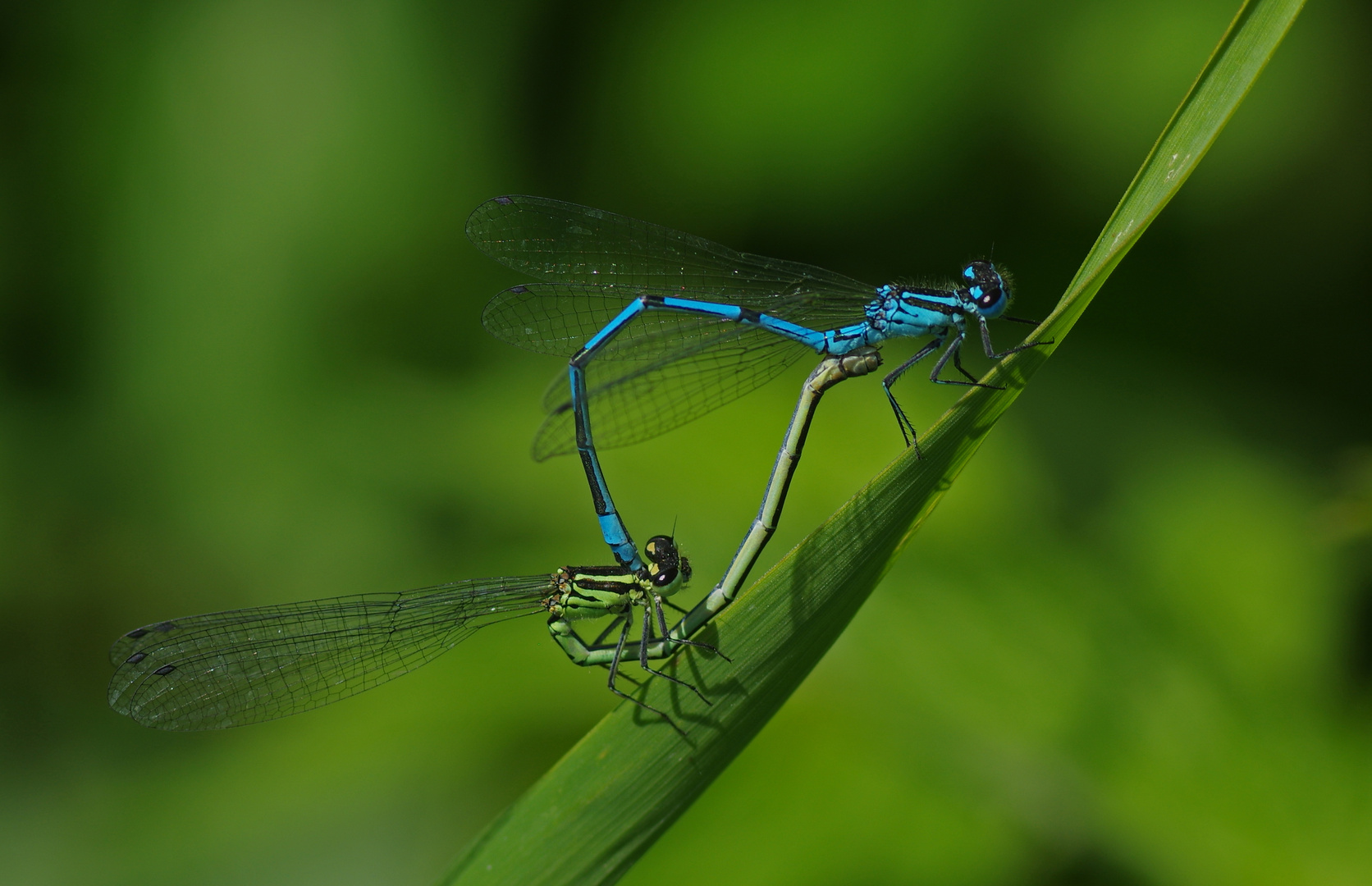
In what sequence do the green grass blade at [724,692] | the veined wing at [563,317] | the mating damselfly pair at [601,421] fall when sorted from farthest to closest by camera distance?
the veined wing at [563,317] < the mating damselfly pair at [601,421] < the green grass blade at [724,692]

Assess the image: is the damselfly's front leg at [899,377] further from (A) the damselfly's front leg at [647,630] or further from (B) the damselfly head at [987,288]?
(A) the damselfly's front leg at [647,630]

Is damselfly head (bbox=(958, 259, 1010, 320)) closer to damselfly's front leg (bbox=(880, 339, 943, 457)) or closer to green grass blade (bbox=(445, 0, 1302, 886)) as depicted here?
A: damselfly's front leg (bbox=(880, 339, 943, 457))

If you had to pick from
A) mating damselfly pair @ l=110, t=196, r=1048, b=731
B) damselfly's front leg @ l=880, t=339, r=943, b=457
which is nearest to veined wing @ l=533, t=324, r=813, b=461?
mating damselfly pair @ l=110, t=196, r=1048, b=731

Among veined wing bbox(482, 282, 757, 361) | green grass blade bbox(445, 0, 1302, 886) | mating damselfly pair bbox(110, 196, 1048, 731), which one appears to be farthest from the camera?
veined wing bbox(482, 282, 757, 361)

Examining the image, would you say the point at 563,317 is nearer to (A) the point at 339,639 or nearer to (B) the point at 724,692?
(A) the point at 339,639

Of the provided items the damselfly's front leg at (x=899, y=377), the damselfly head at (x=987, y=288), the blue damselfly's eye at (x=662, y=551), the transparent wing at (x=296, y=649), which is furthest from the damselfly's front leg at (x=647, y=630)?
the damselfly head at (x=987, y=288)

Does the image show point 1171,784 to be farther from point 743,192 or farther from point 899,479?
point 743,192

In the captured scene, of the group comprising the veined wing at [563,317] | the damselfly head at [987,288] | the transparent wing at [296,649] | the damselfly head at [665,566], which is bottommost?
the damselfly head at [665,566]
